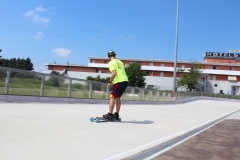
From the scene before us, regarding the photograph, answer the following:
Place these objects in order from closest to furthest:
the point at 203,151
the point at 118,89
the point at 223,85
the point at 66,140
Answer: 1. the point at 66,140
2. the point at 203,151
3. the point at 118,89
4. the point at 223,85

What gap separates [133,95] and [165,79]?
2189 inches

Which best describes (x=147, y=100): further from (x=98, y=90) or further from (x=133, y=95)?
(x=98, y=90)

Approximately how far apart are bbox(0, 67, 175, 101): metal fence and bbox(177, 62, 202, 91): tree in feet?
173

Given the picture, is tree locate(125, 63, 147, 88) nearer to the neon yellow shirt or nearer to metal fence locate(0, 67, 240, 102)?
metal fence locate(0, 67, 240, 102)

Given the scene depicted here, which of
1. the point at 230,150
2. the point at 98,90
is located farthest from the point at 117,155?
the point at 98,90

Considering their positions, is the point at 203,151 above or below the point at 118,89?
below

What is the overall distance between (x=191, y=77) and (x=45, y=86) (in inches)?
2330

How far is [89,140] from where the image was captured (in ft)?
16.4

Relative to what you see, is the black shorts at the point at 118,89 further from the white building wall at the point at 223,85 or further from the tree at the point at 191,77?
the white building wall at the point at 223,85

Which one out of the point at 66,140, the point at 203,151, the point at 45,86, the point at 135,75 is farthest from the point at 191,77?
the point at 66,140

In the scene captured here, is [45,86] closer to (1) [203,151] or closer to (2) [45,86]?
(2) [45,86]

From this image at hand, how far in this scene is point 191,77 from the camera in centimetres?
6650

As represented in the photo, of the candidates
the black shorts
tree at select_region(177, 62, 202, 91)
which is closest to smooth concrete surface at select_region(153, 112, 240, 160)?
the black shorts

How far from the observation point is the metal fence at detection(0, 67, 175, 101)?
9.96m
